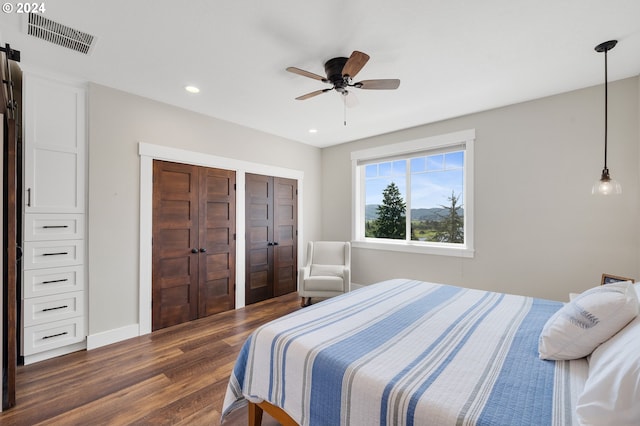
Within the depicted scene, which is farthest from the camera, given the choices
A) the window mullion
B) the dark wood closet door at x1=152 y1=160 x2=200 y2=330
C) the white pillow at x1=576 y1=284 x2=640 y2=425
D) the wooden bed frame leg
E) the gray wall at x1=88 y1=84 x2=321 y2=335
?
the window mullion

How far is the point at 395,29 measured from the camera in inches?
74.8

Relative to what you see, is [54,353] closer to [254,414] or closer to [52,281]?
[52,281]

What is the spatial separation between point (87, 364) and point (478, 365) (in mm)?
3113

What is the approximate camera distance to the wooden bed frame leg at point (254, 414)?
1537 mm

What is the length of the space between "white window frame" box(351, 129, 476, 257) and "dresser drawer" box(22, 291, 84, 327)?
364 cm

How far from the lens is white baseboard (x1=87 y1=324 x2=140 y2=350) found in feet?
8.70

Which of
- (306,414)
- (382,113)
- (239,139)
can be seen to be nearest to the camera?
(306,414)

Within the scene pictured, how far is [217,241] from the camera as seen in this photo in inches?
144

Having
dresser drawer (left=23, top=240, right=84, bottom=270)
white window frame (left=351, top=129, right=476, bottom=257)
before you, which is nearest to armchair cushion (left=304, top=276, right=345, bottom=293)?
white window frame (left=351, top=129, right=476, bottom=257)

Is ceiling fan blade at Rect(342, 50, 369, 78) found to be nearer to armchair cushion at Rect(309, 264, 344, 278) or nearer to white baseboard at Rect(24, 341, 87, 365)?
armchair cushion at Rect(309, 264, 344, 278)

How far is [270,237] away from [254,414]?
293 centimetres

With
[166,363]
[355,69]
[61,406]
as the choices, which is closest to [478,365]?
[355,69]

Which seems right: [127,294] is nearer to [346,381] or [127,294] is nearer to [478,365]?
[346,381]

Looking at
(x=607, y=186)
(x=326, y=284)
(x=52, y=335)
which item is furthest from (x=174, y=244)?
(x=607, y=186)
